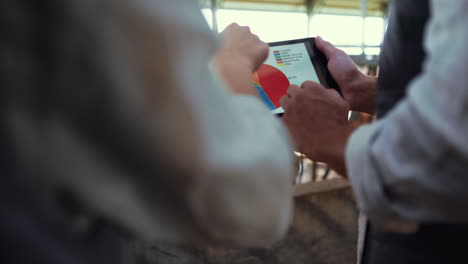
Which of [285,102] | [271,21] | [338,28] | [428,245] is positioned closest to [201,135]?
[428,245]

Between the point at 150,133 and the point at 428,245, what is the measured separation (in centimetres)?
42

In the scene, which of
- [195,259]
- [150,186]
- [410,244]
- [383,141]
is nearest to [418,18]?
[383,141]

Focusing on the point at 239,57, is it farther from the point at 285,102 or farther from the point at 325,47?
the point at 325,47

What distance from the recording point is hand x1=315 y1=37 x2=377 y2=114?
31.7 inches

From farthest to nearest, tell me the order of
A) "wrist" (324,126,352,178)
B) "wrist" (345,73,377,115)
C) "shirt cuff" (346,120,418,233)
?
"wrist" (345,73,377,115) → "wrist" (324,126,352,178) → "shirt cuff" (346,120,418,233)

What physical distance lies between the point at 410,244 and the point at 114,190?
422mm

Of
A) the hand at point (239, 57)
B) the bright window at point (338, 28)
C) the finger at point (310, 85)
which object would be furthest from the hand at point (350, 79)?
the bright window at point (338, 28)

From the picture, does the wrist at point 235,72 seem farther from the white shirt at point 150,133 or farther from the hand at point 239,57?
the white shirt at point 150,133

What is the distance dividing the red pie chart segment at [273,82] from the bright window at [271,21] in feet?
11.8

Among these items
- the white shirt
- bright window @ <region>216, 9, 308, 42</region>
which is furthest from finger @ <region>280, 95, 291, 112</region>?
bright window @ <region>216, 9, 308, 42</region>

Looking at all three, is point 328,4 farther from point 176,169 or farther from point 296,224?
point 176,169

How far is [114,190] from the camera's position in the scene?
10.0 inches

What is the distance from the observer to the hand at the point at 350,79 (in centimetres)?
80

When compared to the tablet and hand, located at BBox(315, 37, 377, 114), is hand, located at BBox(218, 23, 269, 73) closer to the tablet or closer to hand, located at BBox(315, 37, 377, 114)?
the tablet
